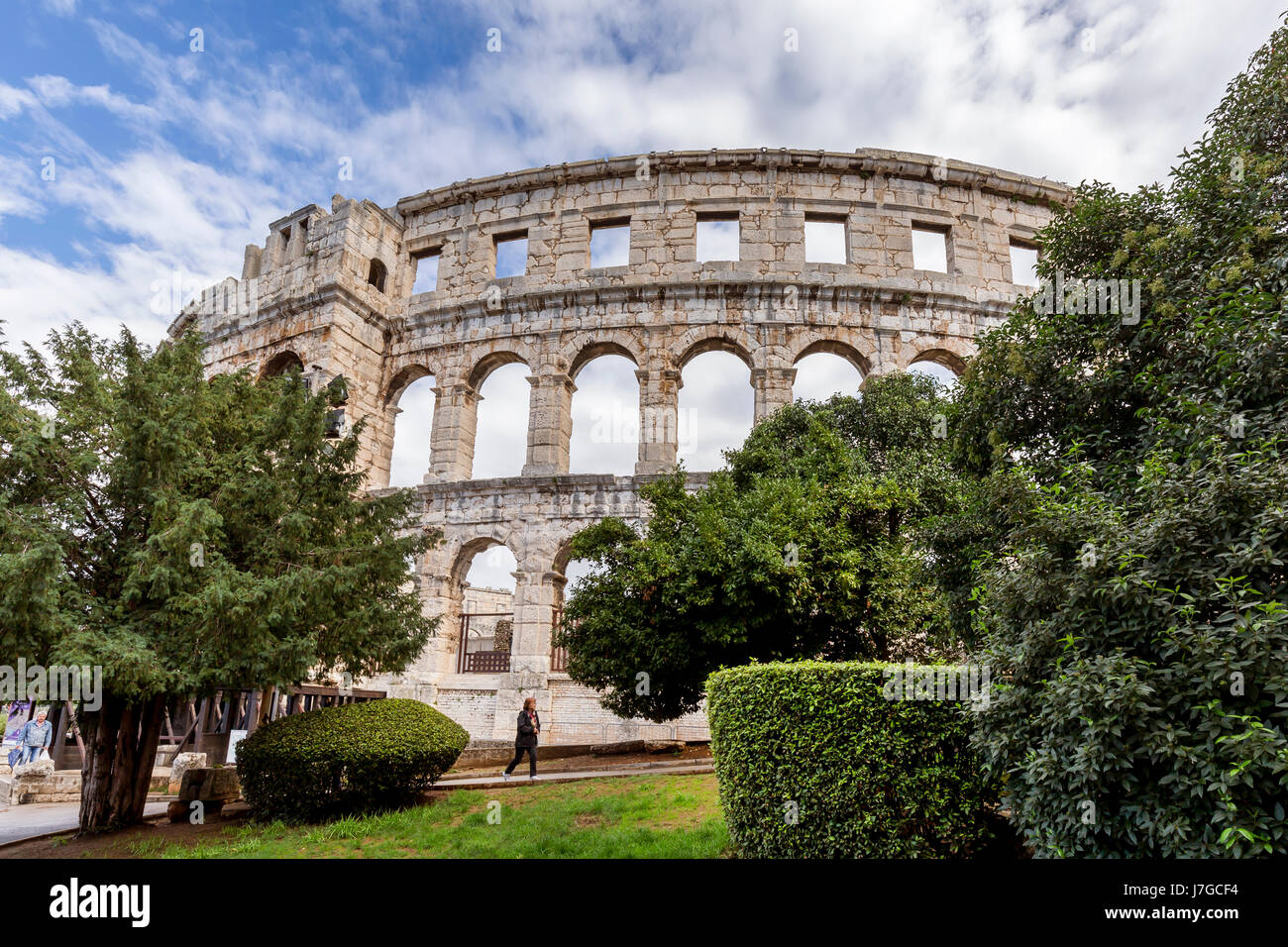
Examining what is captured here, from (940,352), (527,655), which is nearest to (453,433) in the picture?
(527,655)

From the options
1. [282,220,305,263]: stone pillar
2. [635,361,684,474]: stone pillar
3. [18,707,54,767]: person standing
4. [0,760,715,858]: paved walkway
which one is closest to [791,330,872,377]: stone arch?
[635,361,684,474]: stone pillar

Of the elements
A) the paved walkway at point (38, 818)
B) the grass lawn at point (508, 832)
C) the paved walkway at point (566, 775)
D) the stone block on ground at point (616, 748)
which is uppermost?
the grass lawn at point (508, 832)

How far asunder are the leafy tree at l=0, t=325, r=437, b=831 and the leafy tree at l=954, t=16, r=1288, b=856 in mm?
6662

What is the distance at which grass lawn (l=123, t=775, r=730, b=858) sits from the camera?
7.03 meters

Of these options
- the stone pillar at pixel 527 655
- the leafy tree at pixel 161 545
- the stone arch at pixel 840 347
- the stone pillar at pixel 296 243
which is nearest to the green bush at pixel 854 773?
the leafy tree at pixel 161 545

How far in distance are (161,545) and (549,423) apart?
39.0ft

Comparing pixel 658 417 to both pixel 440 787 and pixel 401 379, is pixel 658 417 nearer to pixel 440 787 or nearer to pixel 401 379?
pixel 401 379

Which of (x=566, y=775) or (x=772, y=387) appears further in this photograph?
(x=772, y=387)

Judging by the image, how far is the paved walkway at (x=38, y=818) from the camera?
8.77 meters

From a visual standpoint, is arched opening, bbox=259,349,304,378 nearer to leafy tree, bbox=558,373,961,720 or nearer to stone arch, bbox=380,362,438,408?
stone arch, bbox=380,362,438,408

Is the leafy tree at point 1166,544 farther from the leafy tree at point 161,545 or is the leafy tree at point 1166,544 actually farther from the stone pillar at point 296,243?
the stone pillar at point 296,243

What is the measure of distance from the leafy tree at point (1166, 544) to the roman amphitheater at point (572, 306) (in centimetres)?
1178

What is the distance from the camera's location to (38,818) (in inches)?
392
